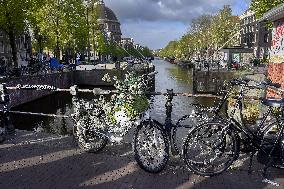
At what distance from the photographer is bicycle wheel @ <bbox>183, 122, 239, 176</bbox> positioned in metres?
5.26

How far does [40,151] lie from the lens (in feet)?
21.8

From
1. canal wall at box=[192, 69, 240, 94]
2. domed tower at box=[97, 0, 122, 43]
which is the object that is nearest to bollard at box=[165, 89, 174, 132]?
canal wall at box=[192, 69, 240, 94]

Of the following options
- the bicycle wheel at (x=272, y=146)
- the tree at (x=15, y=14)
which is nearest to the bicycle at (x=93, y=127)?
the bicycle wheel at (x=272, y=146)

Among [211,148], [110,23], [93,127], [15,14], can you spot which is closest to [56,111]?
[15,14]

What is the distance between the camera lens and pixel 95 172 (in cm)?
560

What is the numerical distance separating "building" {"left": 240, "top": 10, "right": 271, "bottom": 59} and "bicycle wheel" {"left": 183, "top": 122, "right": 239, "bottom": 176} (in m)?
65.5

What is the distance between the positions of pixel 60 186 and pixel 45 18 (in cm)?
3653

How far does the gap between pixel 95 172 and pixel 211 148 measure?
1913 mm

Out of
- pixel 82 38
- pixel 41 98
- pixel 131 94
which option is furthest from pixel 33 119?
pixel 82 38

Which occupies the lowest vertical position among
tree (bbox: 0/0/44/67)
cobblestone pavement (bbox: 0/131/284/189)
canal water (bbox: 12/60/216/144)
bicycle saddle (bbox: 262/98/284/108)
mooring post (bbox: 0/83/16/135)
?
canal water (bbox: 12/60/216/144)

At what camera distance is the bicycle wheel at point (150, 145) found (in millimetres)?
5562

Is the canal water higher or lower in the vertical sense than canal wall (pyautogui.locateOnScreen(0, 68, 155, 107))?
lower

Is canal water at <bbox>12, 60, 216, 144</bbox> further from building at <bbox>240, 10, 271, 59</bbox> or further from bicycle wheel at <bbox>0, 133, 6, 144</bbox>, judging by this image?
building at <bbox>240, 10, 271, 59</bbox>

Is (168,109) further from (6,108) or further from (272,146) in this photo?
(6,108)
